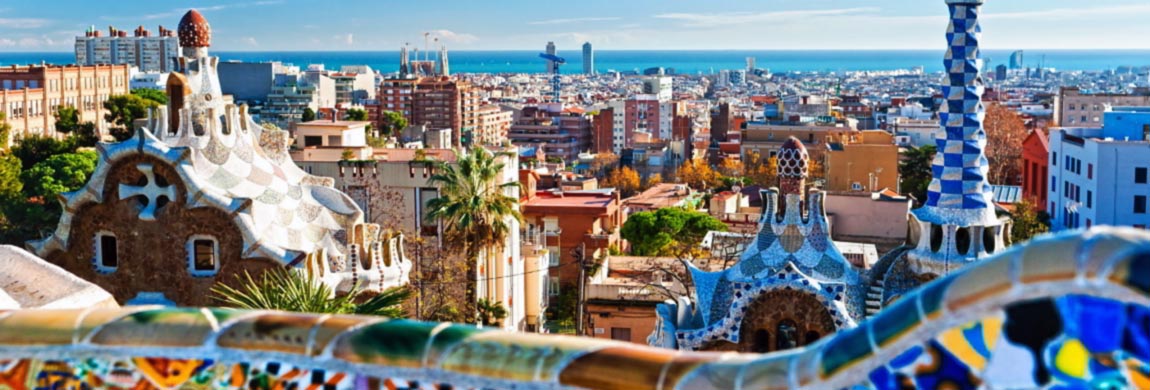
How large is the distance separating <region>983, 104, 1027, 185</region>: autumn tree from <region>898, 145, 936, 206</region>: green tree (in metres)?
2.72

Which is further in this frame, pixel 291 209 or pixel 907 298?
pixel 291 209

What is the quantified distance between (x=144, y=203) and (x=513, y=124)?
107 metres

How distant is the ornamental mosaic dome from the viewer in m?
14.1

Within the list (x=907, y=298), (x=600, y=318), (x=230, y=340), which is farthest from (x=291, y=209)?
(x=907, y=298)

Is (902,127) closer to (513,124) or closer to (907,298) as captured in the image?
(513,124)

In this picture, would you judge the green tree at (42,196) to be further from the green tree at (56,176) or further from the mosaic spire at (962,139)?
the mosaic spire at (962,139)

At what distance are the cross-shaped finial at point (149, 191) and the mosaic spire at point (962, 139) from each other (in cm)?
902

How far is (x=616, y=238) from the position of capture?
→ 39281mm

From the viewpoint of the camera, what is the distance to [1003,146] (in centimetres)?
5675

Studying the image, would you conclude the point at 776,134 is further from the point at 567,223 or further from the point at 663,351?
the point at 663,351

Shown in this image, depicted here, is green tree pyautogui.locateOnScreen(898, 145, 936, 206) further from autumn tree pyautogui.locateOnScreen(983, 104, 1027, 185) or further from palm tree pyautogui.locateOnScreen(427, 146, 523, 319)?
palm tree pyautogui.locateOnScreen(427, 146, 523, 319)

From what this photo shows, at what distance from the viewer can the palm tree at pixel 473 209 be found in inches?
893

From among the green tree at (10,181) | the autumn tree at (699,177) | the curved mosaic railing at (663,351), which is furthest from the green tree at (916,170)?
the curved mosaic railing at (663,351)

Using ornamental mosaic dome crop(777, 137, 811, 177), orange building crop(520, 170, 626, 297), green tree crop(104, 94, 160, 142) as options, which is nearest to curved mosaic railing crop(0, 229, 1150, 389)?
ornamental mosaic dome crop(777, 137, 811, 177)
